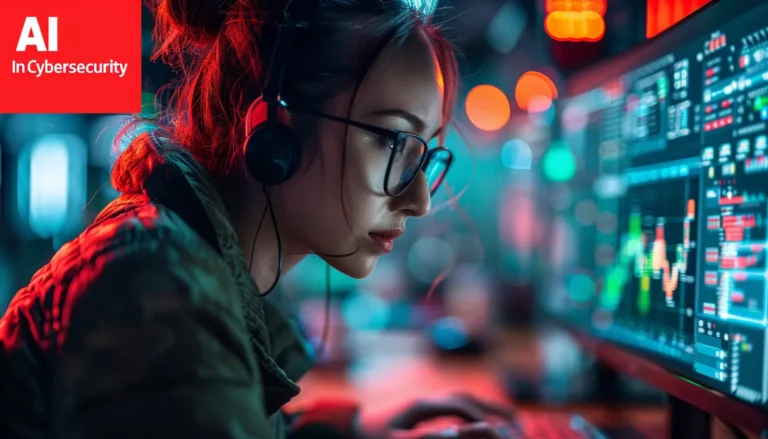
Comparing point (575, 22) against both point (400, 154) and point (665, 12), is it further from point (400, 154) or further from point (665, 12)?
point (400, 154)

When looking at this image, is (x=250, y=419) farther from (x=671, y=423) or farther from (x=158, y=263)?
(x=671, y=423)

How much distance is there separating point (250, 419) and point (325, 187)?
34 centimetres

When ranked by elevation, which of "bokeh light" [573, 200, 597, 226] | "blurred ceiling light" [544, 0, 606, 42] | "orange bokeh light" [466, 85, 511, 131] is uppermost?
"blurred ceiling light" [544, 0, 606, 42]

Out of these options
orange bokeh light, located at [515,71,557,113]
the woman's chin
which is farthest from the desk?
orange bokeh light, located at [515,71,557,113]

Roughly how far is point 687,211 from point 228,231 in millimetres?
609

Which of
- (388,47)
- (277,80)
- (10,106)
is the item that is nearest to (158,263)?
(277,80)

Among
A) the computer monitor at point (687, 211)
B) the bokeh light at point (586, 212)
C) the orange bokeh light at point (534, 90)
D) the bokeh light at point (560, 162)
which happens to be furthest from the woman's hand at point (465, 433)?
the orange bokeh light at point (534, 90)

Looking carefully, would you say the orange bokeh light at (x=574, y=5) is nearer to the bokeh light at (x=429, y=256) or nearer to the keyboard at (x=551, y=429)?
the keyboard at (x=551, y=429)

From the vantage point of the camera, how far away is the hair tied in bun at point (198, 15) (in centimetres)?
74

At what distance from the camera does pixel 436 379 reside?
1.70 meters

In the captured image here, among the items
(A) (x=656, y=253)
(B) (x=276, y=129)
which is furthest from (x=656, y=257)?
(B) (x=276, y=129)

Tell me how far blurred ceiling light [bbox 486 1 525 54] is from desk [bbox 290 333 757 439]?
1.73m

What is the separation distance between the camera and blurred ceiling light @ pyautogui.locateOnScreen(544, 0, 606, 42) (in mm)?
2461

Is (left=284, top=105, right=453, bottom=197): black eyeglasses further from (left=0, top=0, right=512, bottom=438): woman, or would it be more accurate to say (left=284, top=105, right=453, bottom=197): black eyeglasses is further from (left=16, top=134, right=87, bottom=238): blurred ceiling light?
(left=16, top=134, right=87, bottom=238): blurred ceiling light
